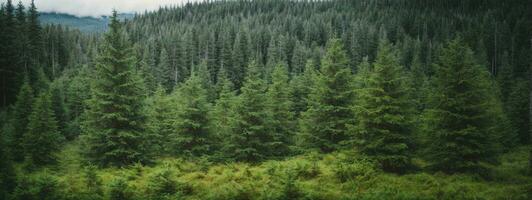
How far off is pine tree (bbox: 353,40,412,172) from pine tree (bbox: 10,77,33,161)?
26995mm

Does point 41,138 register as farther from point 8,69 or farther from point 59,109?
point 8,69

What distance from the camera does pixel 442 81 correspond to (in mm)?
22531

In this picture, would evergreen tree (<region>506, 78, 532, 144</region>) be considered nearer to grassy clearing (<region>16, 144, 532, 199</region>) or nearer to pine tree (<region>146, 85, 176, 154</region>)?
grassy clearing (<region>16, 144, 532, 199</region>)

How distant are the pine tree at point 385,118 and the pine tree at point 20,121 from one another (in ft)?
88.6

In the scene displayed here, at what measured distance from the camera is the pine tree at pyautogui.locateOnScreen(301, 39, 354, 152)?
2756cm

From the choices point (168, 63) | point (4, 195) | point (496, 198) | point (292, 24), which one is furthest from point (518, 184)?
point (292, 24)

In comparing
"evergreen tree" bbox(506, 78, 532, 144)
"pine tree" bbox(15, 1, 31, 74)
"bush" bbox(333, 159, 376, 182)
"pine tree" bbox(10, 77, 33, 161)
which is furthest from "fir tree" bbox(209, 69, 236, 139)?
"pine tree" bbox(15, 1, 31, 74)

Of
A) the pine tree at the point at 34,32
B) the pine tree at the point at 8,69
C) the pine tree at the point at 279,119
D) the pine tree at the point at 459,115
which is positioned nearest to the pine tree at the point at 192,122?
the pine tree at the point at 279,119

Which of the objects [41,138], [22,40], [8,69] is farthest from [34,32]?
[41,138]

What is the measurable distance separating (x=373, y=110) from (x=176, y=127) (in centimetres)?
1427

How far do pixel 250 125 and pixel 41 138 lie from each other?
16.2 meters

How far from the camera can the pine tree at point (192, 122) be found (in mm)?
28109

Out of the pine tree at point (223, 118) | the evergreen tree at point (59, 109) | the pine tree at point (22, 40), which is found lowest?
the evergreen tree at point (59, 109)

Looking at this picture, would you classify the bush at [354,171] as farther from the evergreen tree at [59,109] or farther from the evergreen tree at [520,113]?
the evergreen tree at [59,109]
